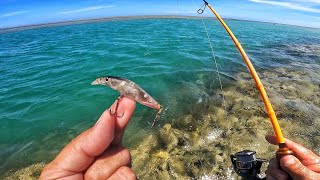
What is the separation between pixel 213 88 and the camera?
449 inches

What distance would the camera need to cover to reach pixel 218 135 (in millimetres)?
7480

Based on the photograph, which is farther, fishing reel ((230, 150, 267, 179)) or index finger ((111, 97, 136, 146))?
fishing reel ((230, 150, 267, 179))

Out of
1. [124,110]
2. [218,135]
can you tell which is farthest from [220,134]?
[124,110]

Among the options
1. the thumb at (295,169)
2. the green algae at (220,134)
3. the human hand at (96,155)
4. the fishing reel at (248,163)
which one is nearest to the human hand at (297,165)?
the thumb at (295,169)

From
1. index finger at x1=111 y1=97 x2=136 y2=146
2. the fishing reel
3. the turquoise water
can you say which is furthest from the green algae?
index finger at x1=111 y1=97 x2=136 y2=146

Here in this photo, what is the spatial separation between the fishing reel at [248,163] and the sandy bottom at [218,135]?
1.87 meters

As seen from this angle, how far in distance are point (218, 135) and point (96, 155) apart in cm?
535

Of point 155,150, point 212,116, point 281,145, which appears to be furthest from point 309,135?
point 281,145

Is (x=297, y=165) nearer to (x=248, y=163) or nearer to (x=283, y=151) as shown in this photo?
(x=283, y=151)

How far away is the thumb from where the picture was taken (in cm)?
286

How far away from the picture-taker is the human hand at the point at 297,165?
9.48 ft

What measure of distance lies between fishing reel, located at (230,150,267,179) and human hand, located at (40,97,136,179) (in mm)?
1878

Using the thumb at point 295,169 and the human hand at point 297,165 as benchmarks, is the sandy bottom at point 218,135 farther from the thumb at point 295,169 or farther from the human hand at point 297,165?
the thumb at point 295,169

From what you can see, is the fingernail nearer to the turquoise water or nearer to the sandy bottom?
the sandy bottom
